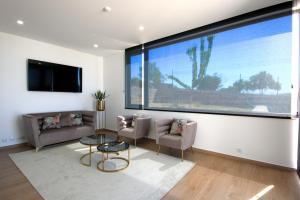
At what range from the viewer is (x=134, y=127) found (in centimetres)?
395

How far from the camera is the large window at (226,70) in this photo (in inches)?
111

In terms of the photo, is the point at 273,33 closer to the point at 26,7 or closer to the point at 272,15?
the point at 272,15

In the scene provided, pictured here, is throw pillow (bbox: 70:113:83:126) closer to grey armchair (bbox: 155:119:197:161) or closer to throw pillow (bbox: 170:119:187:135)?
grey armchair (bbox: 155:119:197:161)

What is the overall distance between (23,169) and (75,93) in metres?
2.82

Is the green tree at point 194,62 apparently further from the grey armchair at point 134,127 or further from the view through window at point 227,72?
the grey armchair at point 134,127

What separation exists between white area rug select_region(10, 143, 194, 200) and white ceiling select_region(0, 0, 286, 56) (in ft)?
8.88

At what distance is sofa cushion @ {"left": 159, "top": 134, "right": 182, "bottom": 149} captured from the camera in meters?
3.18

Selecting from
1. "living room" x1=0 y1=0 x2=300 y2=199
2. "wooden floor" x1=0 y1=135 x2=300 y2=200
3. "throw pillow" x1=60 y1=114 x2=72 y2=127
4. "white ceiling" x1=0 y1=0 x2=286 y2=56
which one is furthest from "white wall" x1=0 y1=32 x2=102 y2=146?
"wooden floor" x1=0 y1=135 x2=300 y2=200

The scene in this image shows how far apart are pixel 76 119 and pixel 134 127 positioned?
5.59ft

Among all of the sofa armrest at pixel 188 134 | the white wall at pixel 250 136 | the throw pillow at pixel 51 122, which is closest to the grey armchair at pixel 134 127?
the white wall at pixel 250 136

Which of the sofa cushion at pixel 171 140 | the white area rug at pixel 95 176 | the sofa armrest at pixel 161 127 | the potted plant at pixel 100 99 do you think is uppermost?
the potted plant at pixel 100 99

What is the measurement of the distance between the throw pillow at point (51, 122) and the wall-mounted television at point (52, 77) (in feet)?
3.06

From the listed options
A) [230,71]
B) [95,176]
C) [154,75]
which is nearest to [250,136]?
[230,71]

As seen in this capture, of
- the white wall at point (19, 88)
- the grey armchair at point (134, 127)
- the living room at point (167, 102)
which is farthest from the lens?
the grey armchair at point (134, 127)
